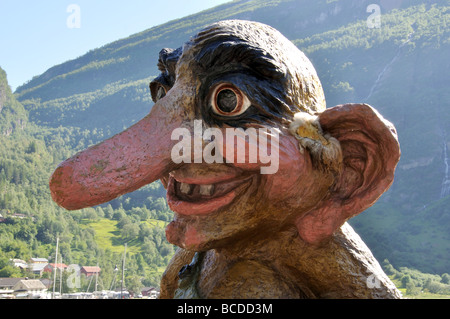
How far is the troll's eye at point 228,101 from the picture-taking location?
1.53 meters

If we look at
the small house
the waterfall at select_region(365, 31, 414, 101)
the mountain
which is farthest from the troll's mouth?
the waterfall at select_region(365, 31, 414, 101)

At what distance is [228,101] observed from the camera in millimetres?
1546

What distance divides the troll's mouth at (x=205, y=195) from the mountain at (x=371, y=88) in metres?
30.9

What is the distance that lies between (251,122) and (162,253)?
2159 inches

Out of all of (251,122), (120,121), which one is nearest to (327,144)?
(251,122)

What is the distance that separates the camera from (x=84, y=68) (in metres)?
119

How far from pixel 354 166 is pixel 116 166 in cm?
66

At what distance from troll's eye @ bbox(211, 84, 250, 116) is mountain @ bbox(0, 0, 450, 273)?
102ft

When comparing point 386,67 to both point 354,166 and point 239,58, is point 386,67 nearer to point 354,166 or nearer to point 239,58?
point 354,166

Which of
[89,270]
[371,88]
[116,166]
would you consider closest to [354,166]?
[116,166]

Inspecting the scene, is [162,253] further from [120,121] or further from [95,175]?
[95,175]
